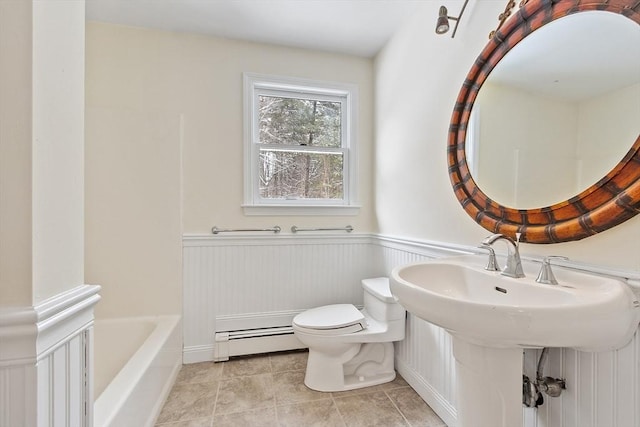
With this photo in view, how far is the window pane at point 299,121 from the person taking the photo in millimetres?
2162

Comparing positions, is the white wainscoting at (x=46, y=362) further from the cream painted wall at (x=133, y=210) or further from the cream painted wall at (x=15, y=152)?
the cream painted wall at (x=133, y=210)

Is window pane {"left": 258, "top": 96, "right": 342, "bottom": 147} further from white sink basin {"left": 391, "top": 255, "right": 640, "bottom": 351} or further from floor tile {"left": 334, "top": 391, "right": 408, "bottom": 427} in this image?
floor tile {"left": 334, "top": 391, "right": 408, "bottom": 427}

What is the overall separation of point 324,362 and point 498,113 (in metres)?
1.56

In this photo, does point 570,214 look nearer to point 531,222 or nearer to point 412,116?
point 531,222

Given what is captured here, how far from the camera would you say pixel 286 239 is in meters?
2.11

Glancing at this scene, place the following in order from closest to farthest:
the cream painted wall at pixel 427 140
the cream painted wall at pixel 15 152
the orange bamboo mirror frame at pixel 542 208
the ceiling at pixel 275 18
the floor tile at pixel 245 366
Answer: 1. the cream painted wall at pixel 15 152
2. the orange bamboo mirror frame at pixel 542 208
3. the cream painted wall at pixel 427 140
4. the ceiling at pixel 275 18
5. the floor tile at pixel 245 366

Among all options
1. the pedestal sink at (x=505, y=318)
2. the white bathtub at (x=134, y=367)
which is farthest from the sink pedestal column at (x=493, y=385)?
the white bathtub at (x=134, y=367)

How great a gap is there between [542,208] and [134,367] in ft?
5.98

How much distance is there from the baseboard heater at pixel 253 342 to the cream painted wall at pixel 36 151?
1.47 meters

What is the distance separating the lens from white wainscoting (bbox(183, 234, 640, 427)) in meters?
1.46

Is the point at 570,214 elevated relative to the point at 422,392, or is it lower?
elevated

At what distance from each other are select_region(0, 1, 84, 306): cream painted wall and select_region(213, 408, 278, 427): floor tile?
1.12 meters

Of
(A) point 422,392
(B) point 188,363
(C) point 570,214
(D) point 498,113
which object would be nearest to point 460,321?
(C) point 570,214

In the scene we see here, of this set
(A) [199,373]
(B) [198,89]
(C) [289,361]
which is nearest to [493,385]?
(C) [289,361]
